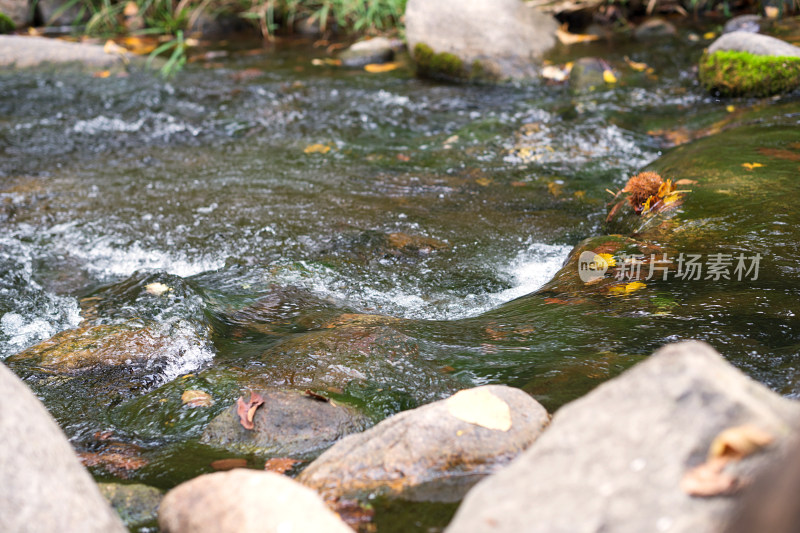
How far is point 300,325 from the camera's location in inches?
128

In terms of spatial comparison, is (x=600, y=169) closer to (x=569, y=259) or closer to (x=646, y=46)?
(x=569, y=259)

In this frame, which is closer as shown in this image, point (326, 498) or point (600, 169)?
point (326, 498)

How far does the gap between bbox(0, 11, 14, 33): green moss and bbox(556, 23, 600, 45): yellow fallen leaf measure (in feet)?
29.3

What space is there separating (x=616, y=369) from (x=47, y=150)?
18.8 ft

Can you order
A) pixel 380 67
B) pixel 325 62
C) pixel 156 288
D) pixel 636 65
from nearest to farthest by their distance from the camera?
pixel 156 288, pixel 636 65, pixel 380 67, pixel 325 62

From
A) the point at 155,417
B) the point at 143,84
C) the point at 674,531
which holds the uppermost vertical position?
the point at 143,84

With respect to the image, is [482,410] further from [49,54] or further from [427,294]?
A: [49,54]

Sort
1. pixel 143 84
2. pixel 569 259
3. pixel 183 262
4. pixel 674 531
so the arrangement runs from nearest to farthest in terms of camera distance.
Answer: pixel 674 531
pixel 569 259
pixel 183 262
pixel 143 84

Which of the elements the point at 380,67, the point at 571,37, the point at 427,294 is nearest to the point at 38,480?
the point at 427,294

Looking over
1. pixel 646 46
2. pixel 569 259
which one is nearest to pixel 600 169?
pixel 569 259

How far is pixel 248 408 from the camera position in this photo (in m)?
2.39

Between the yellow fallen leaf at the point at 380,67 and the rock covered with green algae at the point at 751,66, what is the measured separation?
376 centimetres

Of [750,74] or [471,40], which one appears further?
[471,40]

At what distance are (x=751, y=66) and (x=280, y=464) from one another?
604 cm
